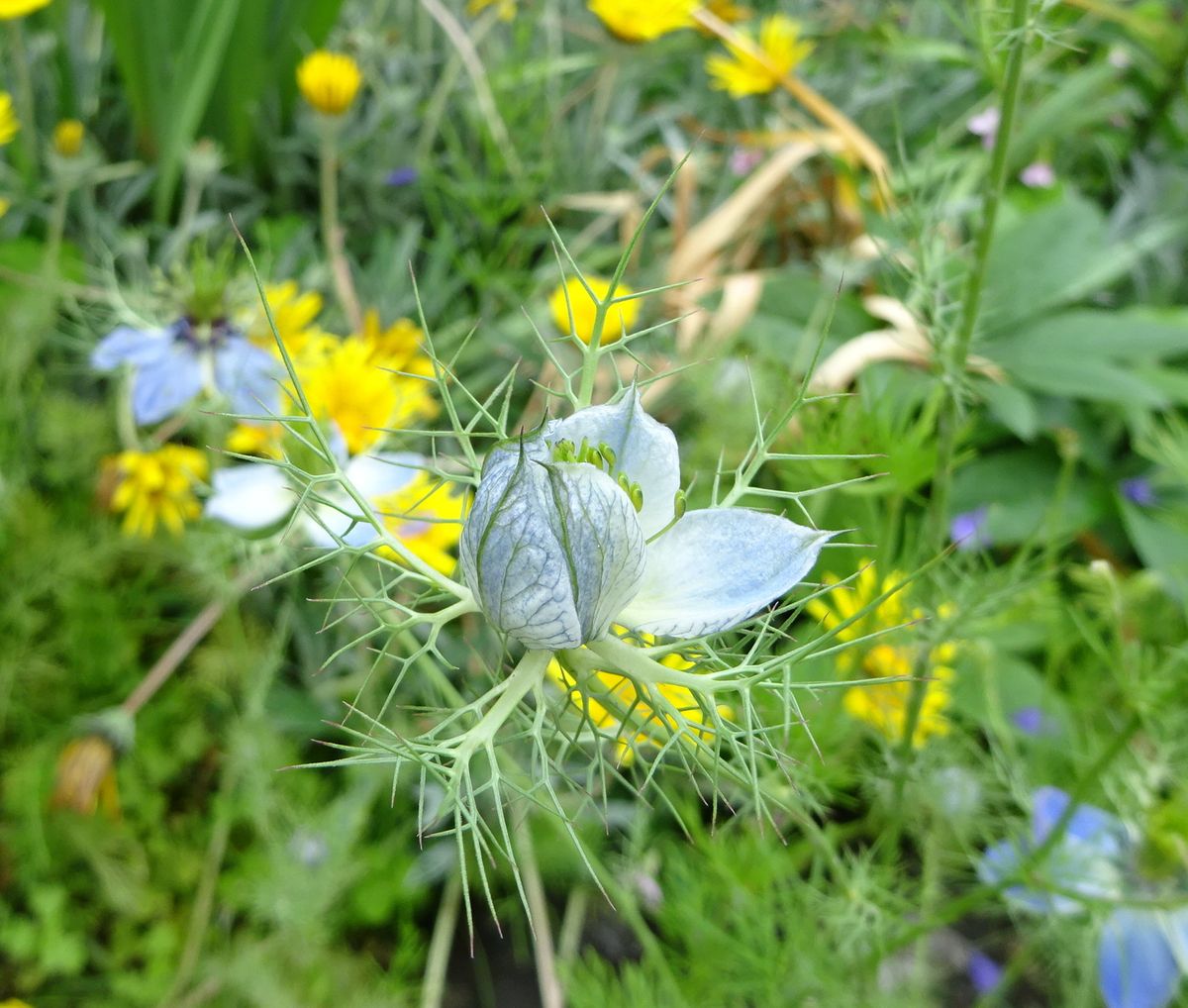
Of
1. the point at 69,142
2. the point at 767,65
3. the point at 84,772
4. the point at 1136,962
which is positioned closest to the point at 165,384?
the point at 84,772

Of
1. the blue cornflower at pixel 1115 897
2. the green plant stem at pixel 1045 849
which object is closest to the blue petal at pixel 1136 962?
the blue cornflower at pixel 1115 897

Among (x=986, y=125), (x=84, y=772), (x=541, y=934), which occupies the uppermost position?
(x=986, y=125)

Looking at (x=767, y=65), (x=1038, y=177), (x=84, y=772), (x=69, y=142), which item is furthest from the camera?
(x=1038, y=177)

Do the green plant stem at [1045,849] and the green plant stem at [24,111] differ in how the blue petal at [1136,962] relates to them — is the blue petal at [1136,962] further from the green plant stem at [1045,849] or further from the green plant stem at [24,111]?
the green plant stem at [24,111]

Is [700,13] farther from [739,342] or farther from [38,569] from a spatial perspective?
[38,569]

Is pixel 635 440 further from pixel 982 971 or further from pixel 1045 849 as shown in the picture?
pixel 982 971

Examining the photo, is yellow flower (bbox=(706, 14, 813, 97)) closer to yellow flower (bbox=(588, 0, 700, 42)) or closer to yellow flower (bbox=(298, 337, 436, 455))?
yellow flower (bbox=(588, 0, 700, 42))

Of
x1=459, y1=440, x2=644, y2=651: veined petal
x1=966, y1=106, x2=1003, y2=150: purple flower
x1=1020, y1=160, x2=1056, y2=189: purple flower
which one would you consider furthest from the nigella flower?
x1=1020, y1=160, x2=1056, y2=189: purple flower
